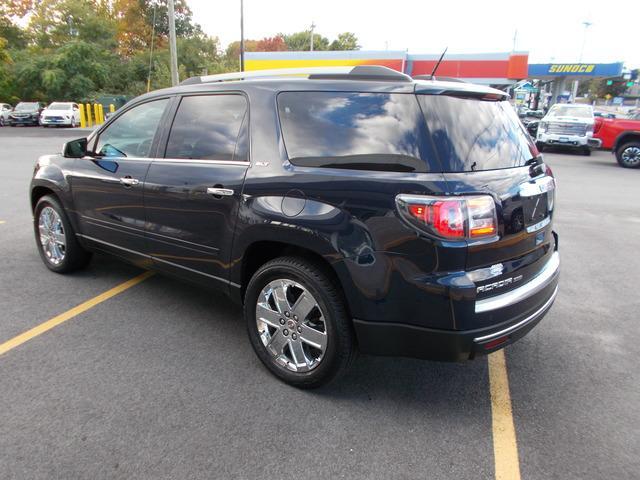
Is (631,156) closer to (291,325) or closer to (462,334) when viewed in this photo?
(462,334)

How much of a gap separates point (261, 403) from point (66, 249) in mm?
2833

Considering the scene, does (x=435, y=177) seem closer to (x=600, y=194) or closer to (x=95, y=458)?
(x=95, y=458)

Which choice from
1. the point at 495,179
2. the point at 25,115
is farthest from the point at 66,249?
the point at 25,115

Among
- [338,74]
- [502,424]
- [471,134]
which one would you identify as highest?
[338,74]

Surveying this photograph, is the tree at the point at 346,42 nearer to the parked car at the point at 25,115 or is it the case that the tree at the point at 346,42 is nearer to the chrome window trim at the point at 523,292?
the parked car at the point at 25,115

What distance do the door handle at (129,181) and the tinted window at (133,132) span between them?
0.66ft

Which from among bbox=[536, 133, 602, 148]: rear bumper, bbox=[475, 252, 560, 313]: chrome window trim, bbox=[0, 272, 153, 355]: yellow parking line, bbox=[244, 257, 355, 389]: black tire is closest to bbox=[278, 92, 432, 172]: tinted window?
bbox=[244, 257, 355, 389]: black tire

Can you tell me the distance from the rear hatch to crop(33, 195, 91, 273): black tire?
3556 mm

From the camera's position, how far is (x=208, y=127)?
3.35 m

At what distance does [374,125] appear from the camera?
2.59 meters

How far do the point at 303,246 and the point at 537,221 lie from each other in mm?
1349

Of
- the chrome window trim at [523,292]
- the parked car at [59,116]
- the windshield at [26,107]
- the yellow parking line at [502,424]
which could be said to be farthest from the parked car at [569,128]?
the windshield at [26,107]

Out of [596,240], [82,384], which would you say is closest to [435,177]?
[82,384]

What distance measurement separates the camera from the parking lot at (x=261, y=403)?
232 cm
